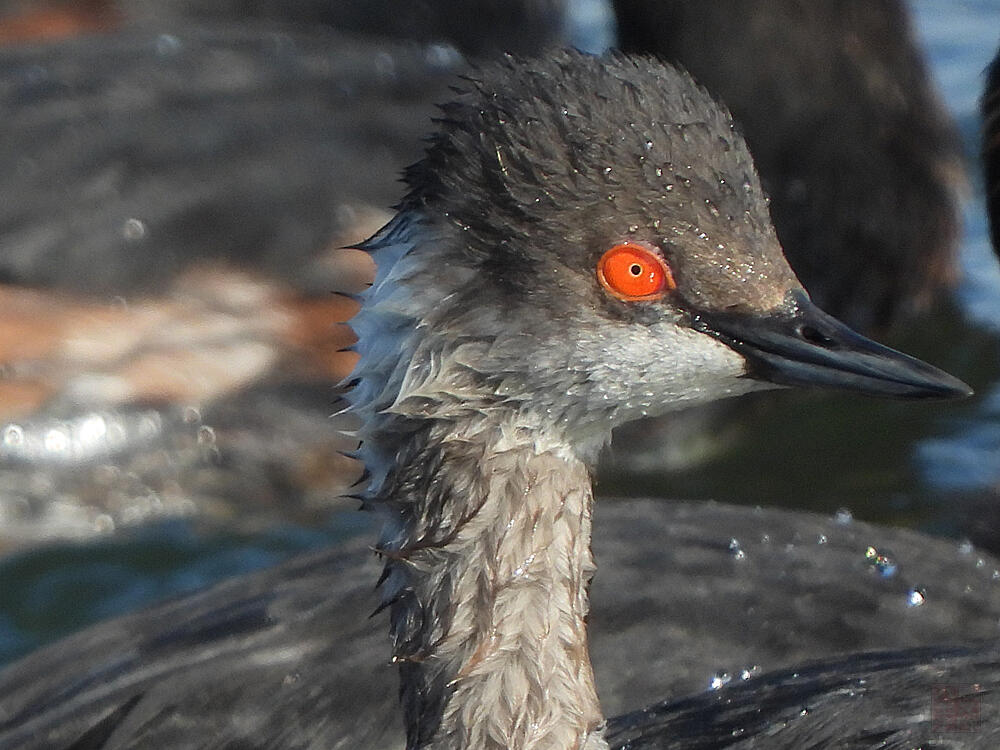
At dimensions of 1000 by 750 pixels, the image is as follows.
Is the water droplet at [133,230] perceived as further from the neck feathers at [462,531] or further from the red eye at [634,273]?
the red eye at [634,273]

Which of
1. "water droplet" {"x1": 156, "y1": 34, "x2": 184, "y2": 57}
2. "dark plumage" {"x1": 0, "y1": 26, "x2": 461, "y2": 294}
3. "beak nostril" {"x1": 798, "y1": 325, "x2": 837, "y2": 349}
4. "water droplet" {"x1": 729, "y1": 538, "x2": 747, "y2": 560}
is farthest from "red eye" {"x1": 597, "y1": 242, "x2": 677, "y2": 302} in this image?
"water droplet" {"x1": 156, "y1": 34, "x2": 184, "y2": 57}

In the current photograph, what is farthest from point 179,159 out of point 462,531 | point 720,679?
point 462,531

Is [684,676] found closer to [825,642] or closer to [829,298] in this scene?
[825,642]

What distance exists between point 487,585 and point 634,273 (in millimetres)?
548

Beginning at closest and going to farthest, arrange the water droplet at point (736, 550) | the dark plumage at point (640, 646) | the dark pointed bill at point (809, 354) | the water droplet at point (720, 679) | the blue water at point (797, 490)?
the dark pointed bill at point (809, 354) → the dark plumage at point (640, 646) → the water droplet at point (720, 679) → the water droplet at point (736, 550) → the blue water at point (797, 490)

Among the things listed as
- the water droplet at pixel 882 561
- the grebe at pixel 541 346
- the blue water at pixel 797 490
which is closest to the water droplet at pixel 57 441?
the blue water at pixel 797 490

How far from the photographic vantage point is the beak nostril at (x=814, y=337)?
314 cm

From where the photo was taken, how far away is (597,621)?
12.6ft

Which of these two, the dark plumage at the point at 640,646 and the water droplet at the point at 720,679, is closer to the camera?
the dark plumage at the point at 640,646

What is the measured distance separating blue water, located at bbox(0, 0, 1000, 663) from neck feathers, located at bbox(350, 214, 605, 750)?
2.40m

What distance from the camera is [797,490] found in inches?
242

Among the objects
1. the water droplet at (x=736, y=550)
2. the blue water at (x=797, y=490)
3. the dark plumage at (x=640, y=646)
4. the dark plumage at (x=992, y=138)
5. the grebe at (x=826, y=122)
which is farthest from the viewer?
the grebe at (x=826, y=122)

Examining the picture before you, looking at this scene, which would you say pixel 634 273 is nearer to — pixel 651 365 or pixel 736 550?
pixel 651 365

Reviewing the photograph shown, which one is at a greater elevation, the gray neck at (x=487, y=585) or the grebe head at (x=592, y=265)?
the grebe head at (x=592, y=265)
